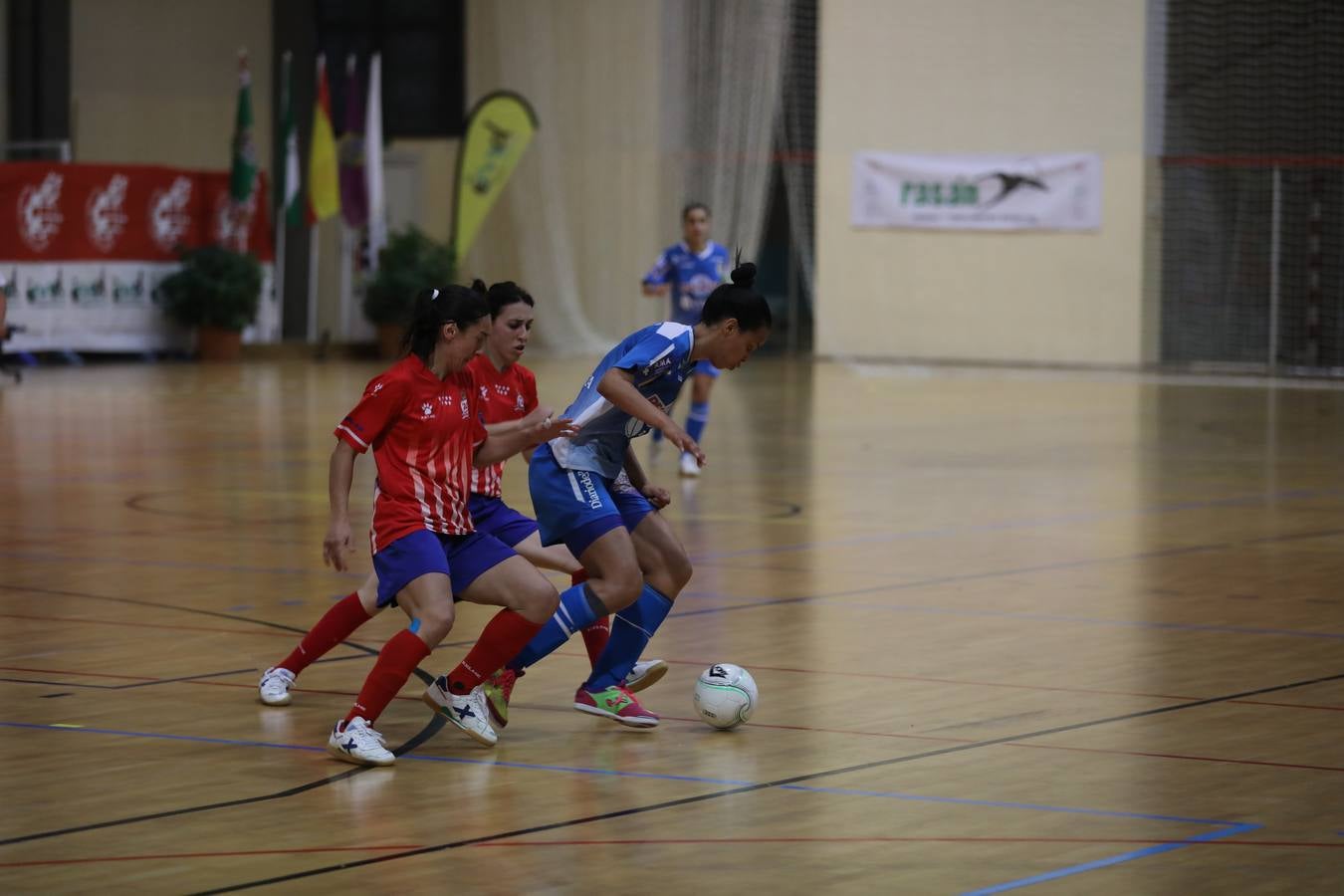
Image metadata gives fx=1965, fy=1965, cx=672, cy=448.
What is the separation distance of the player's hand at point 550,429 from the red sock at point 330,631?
942 millimetres

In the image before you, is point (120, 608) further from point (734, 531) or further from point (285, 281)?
point (285, 281)

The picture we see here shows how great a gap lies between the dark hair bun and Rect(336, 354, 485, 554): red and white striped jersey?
95 centimetres

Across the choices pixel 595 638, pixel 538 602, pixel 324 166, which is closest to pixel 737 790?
pixel 538 602

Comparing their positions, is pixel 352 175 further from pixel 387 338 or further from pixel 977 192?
pixel 977 192

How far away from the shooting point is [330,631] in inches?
254

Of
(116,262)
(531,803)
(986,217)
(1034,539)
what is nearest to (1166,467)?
(1034,539)

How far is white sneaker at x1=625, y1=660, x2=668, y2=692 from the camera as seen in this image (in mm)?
6398

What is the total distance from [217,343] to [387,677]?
2370cm

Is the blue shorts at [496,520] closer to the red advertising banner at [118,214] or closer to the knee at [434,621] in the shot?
the knee at [434,621]

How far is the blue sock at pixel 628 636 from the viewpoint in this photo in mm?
6289

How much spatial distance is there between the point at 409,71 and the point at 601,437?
A: 28.3 m

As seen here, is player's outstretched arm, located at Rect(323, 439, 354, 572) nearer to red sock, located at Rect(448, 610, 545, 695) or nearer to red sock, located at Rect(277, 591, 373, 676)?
red sock, located at Rect(448, 610, 545, 695)

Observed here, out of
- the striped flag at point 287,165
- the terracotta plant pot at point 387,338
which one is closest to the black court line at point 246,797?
the terracotta plant pot at point 387,338

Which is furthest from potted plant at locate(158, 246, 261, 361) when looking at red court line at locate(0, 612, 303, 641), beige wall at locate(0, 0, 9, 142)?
red court line at locate(0, 612, 303, 641)
